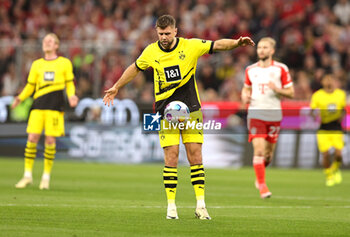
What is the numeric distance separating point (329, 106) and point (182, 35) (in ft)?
27.6

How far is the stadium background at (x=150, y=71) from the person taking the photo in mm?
22672

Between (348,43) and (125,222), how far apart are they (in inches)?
695

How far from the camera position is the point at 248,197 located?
13289 millimetres

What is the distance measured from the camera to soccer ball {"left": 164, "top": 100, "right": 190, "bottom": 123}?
9.48 metres

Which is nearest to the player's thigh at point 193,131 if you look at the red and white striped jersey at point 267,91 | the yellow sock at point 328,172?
the red and white striped jersey at point 267,91

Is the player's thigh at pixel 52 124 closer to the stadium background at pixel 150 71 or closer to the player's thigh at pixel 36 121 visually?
the player's thigh at pixel 36 121

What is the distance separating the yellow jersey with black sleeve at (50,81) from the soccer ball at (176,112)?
5.12 metres

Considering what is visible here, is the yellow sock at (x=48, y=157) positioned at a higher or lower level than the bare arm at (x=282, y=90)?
lower

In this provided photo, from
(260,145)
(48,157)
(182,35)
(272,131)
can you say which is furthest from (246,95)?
(182,35)

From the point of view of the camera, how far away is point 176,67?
959cm

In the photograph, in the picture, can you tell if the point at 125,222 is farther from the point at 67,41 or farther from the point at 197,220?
the point at 67,41

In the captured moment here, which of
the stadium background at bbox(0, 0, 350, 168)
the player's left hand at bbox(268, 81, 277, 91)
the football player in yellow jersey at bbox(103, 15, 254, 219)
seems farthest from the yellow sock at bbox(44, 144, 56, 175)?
the stadium background at bbox(0, 0, 350, 168)

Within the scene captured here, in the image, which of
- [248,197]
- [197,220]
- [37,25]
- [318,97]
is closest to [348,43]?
[318,97]

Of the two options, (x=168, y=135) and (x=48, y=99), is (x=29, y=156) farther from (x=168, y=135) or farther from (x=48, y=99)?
(x=168, y=135)
